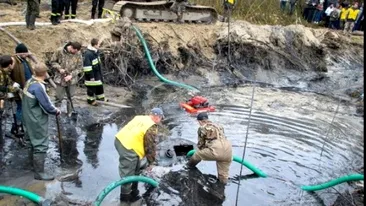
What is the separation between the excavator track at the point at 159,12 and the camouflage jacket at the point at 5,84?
840 cm

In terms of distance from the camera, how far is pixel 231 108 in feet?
42.2

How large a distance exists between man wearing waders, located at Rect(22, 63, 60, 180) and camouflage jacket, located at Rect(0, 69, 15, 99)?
1.07m

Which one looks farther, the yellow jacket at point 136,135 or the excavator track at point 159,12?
the excavator track at point 159,12

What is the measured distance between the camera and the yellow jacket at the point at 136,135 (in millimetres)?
6785

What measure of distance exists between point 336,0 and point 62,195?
72.7 feet

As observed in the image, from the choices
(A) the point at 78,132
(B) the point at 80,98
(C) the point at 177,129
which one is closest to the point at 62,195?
(A) the point at 78,132

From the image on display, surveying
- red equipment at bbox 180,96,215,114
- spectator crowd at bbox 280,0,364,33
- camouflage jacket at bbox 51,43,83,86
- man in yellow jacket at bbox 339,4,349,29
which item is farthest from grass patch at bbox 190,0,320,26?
camouflage jacket at bbox 51,43,83,86

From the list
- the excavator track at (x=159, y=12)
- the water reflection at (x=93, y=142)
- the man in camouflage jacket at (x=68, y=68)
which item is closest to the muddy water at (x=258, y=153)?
the water reflection at (x=93, y=142)

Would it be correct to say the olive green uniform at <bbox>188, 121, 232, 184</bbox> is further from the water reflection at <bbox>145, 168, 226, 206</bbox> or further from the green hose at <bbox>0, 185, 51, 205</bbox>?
the green hose at <bbox>0, 185, 51, 205</bbox>

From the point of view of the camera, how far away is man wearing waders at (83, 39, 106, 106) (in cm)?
1098

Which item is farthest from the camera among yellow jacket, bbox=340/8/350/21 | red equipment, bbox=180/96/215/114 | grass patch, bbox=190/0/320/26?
yellow jacket, bbox=340/8/350/21

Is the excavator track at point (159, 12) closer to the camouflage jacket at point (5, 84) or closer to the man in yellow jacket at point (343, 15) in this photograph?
the camouflage jacket at point (5, 84)

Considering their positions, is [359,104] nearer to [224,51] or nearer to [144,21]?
[224,51]

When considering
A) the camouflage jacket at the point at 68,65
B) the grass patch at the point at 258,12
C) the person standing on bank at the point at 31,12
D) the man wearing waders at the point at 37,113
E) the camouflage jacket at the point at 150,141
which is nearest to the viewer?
the camouflage jacket at the point at 150,141
